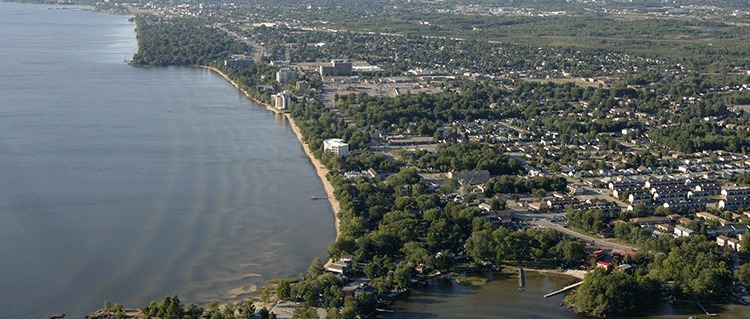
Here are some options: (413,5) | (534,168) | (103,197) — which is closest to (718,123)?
(534,168)

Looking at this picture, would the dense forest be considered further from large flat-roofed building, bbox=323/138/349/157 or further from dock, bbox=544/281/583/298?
dock, bbox=544/281/583/298

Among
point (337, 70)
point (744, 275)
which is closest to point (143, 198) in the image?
point (744, 275)

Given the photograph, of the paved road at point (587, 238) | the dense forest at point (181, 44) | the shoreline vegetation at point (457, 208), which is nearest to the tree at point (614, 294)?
the shoreline vegetation at point (457, 208)

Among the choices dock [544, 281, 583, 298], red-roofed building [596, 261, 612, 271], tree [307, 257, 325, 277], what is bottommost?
dock [544, 281, 583, 298]

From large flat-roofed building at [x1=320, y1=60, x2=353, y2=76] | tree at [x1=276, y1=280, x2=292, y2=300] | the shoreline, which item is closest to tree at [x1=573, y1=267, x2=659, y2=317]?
tree at [x1=276, y1=280, x2=292, y2=300]

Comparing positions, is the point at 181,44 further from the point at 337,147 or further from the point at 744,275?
the point at 744,275

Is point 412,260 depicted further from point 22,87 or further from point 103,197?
point 22,87
